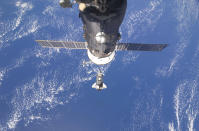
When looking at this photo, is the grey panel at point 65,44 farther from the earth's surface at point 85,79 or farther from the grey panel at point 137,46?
the earth's surface at point 85,79

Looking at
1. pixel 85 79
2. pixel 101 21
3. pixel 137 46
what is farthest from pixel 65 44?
pixel 85 79

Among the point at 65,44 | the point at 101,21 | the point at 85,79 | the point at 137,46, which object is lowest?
the point at 85,79

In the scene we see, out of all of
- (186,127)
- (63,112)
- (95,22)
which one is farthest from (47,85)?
(95,22)

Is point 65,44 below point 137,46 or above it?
above

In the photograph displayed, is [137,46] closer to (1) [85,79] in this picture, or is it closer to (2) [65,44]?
(2) [65,44]

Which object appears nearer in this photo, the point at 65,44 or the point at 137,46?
the point at 137,46

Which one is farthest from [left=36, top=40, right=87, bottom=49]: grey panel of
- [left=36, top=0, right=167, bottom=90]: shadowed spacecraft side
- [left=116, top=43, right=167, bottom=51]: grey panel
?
[left=116, top=43, right=167, bottom=51]: grey panel

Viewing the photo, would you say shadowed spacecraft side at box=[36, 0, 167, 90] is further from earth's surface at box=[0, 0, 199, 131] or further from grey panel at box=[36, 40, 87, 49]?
earth's surface at box=[0, 0, 199, 131]

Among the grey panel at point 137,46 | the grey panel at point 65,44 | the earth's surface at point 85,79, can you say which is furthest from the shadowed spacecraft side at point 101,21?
the earth's surface at point 85,79

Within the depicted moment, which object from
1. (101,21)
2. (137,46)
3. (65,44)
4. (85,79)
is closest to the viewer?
(101,21)
